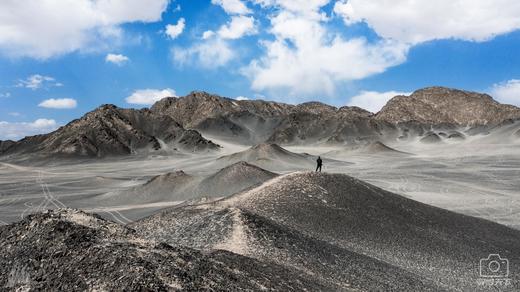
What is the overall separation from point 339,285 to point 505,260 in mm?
7301

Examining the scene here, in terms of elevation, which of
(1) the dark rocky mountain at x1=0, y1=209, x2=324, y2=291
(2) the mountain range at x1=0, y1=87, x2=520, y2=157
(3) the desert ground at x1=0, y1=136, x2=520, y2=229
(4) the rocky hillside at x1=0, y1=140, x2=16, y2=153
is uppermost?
(2) the mountain range at x1=0, y1=87, x2=520, y2=157

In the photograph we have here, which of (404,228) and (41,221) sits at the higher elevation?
(41,221)

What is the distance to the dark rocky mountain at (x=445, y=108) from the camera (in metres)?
141

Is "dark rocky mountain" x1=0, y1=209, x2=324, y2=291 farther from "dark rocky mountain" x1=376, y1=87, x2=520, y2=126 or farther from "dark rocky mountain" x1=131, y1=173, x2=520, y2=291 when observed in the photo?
"dark rocky mountain" x1=376, y1=87, x2=520, y2=126

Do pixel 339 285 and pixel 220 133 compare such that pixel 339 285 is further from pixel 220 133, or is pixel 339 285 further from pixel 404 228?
pixel 220 133

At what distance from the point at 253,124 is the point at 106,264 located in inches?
5793

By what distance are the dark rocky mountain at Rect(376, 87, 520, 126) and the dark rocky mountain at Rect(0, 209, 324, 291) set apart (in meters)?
135

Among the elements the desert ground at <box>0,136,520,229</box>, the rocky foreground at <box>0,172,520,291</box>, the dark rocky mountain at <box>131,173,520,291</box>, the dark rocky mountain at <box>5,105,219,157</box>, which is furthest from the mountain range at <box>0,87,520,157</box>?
the rocky foreground at <box>0,172,520,291</box>

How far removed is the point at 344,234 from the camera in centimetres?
1516

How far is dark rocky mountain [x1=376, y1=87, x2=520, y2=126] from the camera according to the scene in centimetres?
14112

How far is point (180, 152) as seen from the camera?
99438 mm

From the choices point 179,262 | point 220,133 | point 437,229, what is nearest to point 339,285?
point 179,262

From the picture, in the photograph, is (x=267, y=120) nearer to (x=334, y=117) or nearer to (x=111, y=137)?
(x=334, y=117)

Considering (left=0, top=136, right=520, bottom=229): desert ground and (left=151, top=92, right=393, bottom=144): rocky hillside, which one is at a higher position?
(left=151, top=92, right=393, bottom=144): rocky hillside
